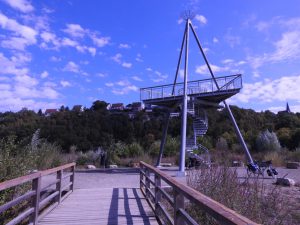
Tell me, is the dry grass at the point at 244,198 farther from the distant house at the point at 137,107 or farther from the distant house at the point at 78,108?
the distant house at the point at 78,108

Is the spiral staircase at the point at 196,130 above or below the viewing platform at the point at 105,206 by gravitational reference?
above

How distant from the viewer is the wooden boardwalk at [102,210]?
278 inches

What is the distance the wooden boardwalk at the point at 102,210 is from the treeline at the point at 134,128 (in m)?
24.7

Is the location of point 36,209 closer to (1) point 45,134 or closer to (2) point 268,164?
(2) point 268,164

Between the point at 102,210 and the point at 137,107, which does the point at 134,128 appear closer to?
the point at 137,107

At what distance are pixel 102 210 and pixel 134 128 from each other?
140ft

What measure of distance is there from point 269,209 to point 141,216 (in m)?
2.62

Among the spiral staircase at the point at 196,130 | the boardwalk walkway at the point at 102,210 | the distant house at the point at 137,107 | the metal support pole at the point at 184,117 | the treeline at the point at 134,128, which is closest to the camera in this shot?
the boardwalk walkway at the point at 102,210

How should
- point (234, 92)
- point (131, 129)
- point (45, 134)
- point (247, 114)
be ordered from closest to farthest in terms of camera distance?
1. point (234, 92)
2. point (45, 134)
3. point (131, 129)
4. point (247, 114)

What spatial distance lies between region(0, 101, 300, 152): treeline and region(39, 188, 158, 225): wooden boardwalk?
2472 centimetres

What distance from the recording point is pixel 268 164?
1805 centimetres

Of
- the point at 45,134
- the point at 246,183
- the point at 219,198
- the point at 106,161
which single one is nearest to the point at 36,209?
the point at 219,198

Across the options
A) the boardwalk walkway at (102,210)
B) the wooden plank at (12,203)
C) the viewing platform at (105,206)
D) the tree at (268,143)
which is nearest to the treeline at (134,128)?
the tree at (268,143)

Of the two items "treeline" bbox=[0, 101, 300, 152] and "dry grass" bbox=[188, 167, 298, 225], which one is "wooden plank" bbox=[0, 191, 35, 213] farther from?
"treeline" bbox=[0, 101, 300, 152]
